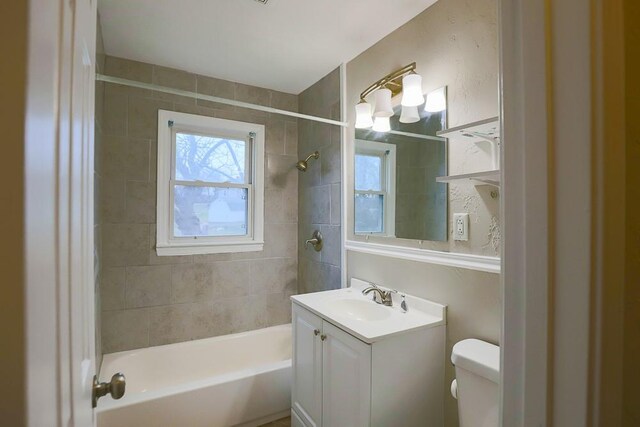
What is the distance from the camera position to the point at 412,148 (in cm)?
181

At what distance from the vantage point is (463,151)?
1.50 meters

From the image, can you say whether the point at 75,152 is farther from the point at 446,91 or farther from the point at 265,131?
the point at 265,131

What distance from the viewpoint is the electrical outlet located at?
1.47 meters

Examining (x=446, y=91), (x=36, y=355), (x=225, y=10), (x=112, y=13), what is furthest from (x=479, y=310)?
(x=112, y=13)

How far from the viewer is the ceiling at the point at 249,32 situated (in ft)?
5.63

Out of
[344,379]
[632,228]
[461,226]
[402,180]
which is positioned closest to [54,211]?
[632,228]

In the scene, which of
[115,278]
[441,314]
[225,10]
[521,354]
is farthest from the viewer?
[115,278]

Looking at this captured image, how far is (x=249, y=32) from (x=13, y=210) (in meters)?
2.07

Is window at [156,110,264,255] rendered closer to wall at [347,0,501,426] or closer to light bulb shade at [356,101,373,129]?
light bulb shade at [356,101,373,129]

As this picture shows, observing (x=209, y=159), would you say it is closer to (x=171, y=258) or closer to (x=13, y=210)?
(x=171, y=258)

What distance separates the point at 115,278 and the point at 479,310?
2.37 meters

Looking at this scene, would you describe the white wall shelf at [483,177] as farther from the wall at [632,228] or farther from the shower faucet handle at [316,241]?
the shower faucet handle at [316,241]

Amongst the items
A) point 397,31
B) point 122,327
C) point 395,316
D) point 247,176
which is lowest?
point 122,327

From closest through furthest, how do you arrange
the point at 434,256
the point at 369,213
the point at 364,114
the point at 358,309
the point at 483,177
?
the point at 483,177, the point at 434,256, the point at 358,309, the point at 364,114, the point at 369,213
